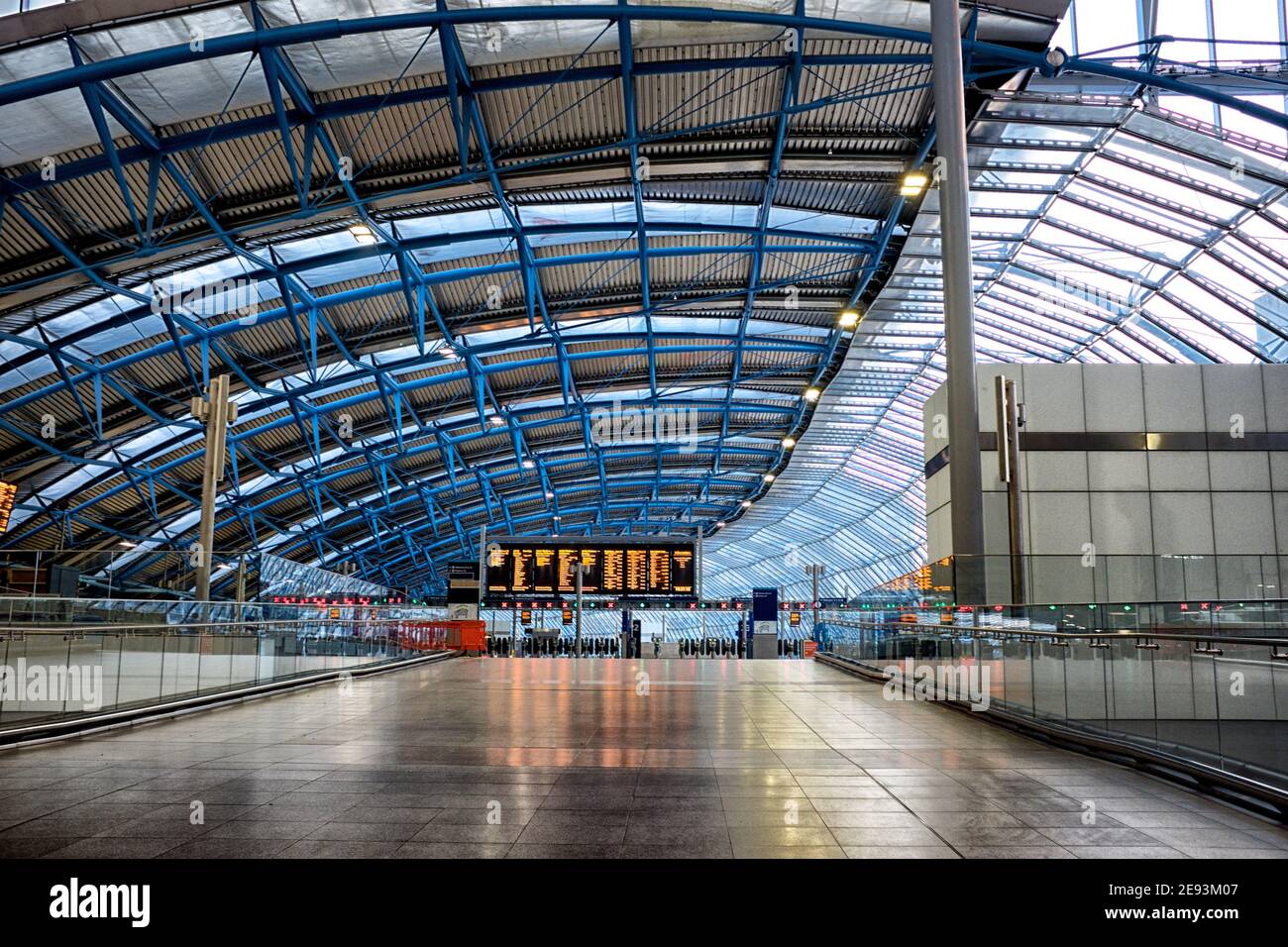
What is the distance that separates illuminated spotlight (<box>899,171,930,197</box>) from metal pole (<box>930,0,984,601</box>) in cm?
696

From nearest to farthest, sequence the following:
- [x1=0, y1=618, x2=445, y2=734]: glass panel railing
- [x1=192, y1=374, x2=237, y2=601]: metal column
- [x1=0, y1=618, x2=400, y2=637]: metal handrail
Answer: [x1=0, y1=618, x2=445, y2=734]: glass panel railing < [x1=0, y1=618, x2=400, y2=637]: metal handrail < [x1=192, y1=374, x2=237, y2=601]: metal column

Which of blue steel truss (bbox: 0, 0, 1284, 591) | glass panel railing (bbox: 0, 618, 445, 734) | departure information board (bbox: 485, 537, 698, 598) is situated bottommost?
glass panel railing (bbox: 0, 618, 445, 734)

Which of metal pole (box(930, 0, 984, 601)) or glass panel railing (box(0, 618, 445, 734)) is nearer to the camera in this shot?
glass panel railing (box(0, 618, 445, 734))

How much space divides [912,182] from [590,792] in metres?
19.3

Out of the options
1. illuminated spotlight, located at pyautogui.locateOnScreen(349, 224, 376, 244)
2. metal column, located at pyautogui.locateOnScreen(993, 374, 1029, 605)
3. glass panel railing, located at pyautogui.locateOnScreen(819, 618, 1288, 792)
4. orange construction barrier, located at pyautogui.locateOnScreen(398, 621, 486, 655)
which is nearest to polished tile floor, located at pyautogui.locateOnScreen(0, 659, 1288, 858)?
glass panel railing, located at pyautogui.locateOnScreen(819, 618, 1288, 792)

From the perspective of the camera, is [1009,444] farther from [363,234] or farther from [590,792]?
[363,234]

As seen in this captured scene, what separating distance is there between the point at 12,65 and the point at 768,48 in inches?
565

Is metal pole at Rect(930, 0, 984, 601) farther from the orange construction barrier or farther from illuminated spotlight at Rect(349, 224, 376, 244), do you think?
the orange construction barrier

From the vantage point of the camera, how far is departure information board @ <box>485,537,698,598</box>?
36.4 meters

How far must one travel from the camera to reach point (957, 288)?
15.5 m

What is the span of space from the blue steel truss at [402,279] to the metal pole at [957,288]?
2.89 m
